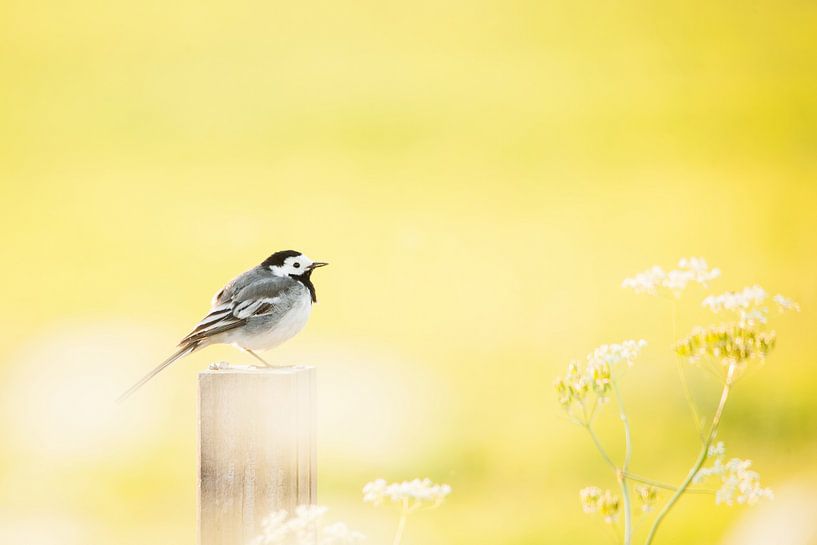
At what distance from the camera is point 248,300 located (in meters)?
4.48

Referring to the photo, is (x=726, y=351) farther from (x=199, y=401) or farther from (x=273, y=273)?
(x=273, y=273)

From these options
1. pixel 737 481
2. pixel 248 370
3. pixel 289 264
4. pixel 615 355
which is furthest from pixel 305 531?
pixel 289 264

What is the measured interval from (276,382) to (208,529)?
A: 56 centimetres

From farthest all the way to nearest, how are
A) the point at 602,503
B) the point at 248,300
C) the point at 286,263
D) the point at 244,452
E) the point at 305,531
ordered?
the point at 286,263, the point at 248,300, the point at 602,503, the point at 244,452, the point at 305,531

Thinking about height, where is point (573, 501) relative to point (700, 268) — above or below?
below

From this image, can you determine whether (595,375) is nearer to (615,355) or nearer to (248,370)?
(615,355)

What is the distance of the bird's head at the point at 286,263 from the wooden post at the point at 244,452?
1701 millimetres

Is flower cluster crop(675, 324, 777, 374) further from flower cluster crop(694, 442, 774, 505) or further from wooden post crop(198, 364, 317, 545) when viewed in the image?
wooden post crop(198, 364, 317, 545)

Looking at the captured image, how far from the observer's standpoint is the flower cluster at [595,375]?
3.51 m

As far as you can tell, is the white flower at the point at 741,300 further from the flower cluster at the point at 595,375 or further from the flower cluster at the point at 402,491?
the flower cluster at the point at 402,491

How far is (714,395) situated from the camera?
741 cm

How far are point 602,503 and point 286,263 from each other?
2135 millimetres

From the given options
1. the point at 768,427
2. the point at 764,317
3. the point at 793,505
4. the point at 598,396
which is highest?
the point at 764,317

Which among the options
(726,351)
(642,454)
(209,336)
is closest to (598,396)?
(726,351)
